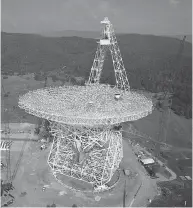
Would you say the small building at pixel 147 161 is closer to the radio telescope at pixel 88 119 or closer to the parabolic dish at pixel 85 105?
the radio telescope at pixel 88 119

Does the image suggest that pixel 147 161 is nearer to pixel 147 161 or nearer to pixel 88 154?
pixel 147 161

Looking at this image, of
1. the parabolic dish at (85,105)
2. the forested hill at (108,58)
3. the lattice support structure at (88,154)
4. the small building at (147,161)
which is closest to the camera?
the parabolic dish at (85,105)

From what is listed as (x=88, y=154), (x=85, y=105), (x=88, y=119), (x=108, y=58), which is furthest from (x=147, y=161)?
(x=108, y=58)

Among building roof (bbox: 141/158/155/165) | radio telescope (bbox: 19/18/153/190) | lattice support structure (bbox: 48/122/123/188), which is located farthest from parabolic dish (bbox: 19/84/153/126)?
building roof (bbox: 141/158/155/165)

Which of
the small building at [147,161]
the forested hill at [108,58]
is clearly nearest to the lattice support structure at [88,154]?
the small building at [147,161]

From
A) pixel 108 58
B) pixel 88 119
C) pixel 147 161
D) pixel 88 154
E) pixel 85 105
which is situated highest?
pixel 108 58

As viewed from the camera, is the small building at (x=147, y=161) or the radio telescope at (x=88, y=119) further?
the small building at (x=147, y=161)

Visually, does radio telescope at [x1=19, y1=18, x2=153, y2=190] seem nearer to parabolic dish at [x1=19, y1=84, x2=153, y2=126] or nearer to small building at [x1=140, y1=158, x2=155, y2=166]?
parabolic dish at [x1=19, y1=84, x2=153, y2=126]

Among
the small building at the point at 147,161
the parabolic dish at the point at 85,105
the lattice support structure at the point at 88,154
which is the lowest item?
the small building at the point at 147,161
